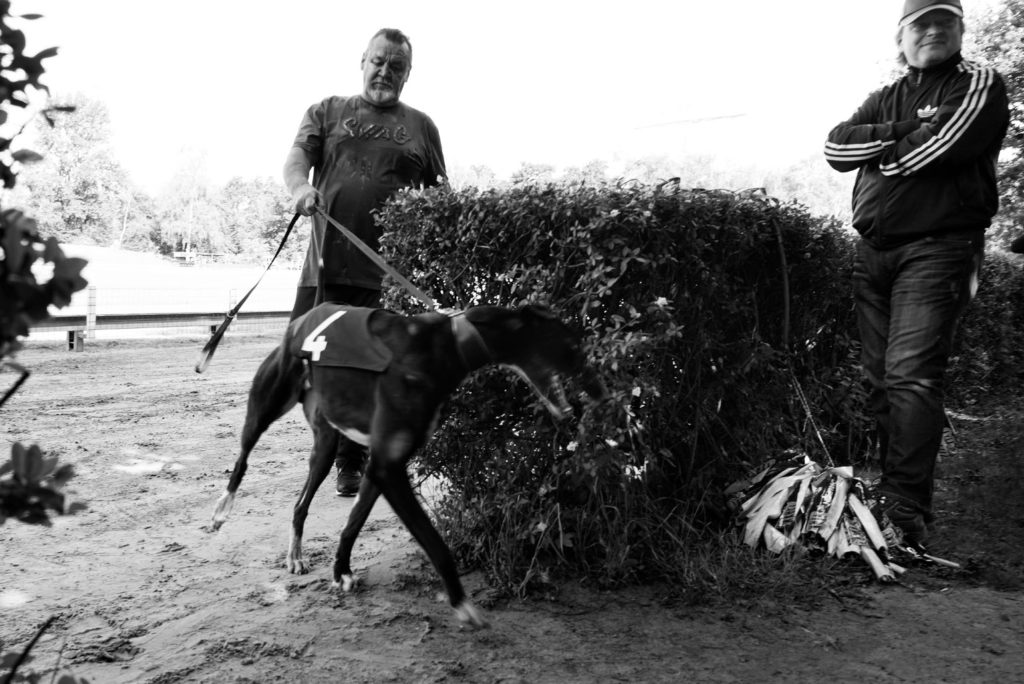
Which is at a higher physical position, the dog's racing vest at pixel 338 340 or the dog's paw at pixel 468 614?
the dog's racing vest at pixel 338 340

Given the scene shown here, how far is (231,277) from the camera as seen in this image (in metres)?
30.9

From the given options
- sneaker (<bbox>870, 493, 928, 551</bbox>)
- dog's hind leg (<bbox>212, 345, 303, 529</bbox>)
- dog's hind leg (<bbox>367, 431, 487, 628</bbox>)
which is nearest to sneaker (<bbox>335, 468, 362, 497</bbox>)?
dog's hind leg (<bbox>212, 345, 303, 529</bbox>)

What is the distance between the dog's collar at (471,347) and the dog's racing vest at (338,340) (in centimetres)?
29

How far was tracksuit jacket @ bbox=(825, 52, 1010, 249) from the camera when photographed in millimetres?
3699

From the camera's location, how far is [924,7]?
12.7 ft

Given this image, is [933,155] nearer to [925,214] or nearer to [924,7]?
[925,214]

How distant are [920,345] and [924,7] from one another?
66.4 inches

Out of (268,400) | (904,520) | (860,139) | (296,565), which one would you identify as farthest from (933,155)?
(296,565)

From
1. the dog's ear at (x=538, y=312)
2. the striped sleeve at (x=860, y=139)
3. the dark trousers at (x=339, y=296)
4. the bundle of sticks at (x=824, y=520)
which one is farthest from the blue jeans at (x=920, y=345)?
the dark trousers at (x=339, y=296)

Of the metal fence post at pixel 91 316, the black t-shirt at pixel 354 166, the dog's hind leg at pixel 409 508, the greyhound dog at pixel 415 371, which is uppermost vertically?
the black t-shirt at pixel 354 166

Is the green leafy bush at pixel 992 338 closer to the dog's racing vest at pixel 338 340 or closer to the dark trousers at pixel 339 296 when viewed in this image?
the dark trousers at pixel 339 296

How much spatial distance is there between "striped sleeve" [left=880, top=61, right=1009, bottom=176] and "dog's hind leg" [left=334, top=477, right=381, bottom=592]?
298 centimetres

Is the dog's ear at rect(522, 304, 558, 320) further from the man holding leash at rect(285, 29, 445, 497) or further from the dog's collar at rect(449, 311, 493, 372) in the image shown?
the man holding leash at rect(285, 29, 445, 497)

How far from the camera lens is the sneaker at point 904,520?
373 cm
